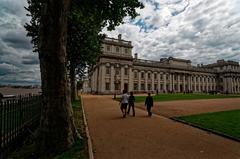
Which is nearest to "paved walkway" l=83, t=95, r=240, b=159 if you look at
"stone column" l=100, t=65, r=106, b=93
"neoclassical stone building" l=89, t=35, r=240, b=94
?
"neoclassical stone building" l=89, t=35, r=240, b=94

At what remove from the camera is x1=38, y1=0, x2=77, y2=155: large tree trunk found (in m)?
6.56

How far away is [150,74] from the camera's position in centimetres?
7875

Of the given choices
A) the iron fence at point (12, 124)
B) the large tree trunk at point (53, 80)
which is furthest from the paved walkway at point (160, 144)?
the iron fence at point (12, 124)

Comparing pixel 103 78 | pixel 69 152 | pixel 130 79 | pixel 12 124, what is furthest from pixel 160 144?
pixel 130 79

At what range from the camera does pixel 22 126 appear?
7660 millimetres

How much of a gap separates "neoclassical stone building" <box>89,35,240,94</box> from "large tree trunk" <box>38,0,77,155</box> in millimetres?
51454

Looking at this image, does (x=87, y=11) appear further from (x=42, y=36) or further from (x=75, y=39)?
(x=75, y=39)

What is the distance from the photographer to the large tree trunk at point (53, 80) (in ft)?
21.5

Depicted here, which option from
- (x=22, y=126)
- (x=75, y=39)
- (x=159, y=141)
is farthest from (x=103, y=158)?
(x=75, y=39)

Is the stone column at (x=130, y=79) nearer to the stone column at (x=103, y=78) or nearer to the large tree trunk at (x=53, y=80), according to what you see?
the stone column at (x=103, y=78)

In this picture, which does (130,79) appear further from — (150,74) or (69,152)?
(69,152)

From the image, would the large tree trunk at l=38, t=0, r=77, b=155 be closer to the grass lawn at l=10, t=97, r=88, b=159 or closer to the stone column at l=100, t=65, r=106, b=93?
the grass lawn at l=10, t=97, r=88, b=159

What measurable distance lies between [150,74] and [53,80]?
7341 centimetres

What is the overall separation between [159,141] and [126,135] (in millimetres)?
1549
